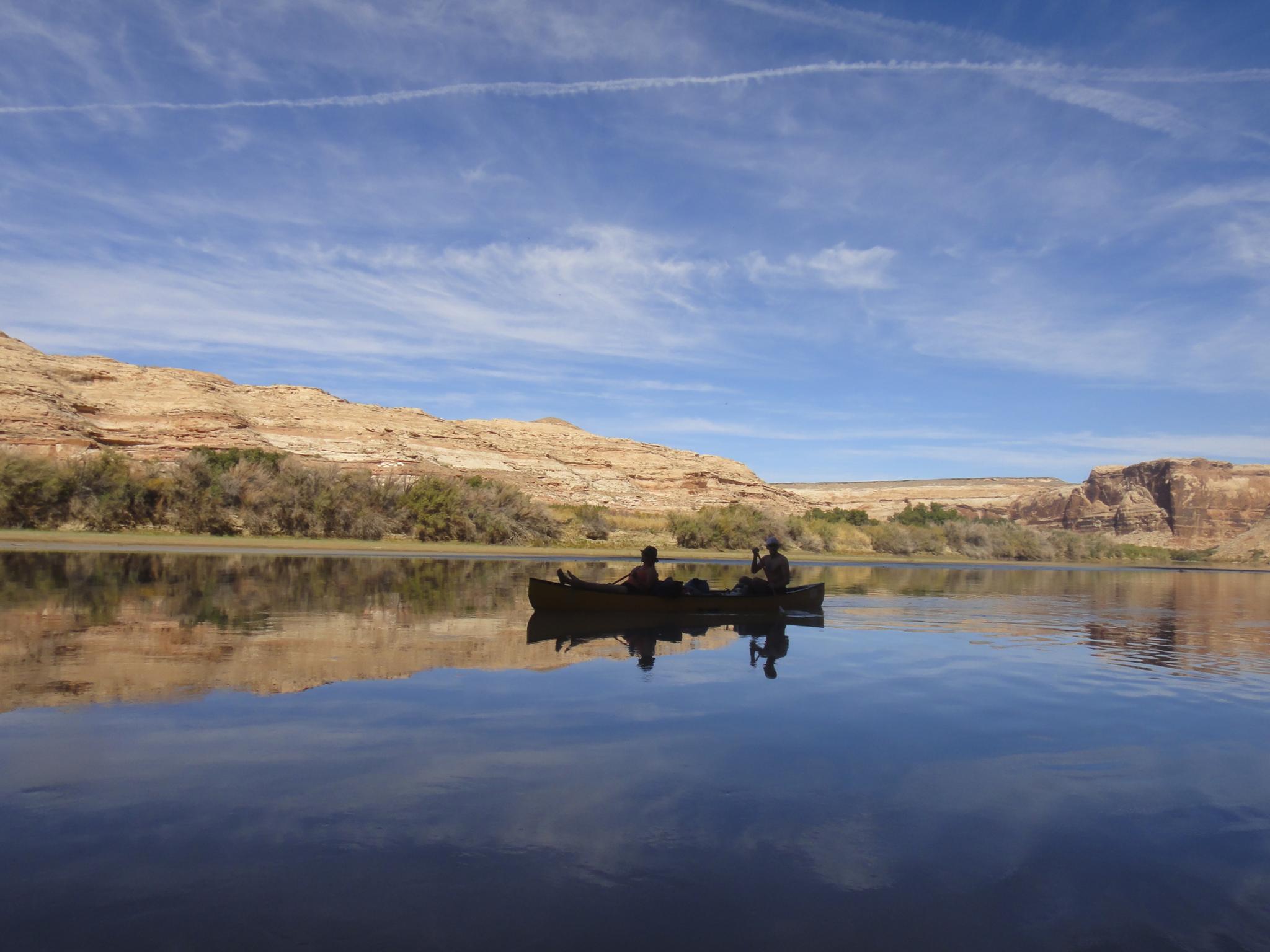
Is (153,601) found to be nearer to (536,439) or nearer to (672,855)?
(672,855)

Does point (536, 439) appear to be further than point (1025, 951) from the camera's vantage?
Yes

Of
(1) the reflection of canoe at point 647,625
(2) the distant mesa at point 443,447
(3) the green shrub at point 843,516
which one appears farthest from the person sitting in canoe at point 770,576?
(3) the green shrub at point 843,516

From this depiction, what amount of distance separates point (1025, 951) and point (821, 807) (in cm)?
200

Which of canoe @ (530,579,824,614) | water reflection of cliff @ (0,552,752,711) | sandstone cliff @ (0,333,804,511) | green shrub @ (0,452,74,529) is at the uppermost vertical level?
sandstone cliff @ (0,333,804,511)

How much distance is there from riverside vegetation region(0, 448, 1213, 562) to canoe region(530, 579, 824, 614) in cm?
3047

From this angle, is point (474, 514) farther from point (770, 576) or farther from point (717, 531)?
point (770, 576)

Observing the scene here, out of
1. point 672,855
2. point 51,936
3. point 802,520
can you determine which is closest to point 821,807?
point 672,855

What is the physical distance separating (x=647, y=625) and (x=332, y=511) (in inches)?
1294

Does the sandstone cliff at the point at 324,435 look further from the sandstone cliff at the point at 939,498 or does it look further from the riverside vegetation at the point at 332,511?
the sandstone cliff at the point at 939,498

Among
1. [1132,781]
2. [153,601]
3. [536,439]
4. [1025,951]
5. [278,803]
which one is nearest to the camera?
[1025,951]

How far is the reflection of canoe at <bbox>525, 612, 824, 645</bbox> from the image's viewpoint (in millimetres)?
15312

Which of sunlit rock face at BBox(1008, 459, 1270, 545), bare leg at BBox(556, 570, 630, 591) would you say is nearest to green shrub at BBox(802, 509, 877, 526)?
sunlit rock face at BBox(1008, 459, 1270, 545)

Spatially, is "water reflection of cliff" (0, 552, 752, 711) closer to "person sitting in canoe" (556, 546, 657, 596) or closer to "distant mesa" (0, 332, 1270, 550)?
"person sitting in canoe" (556, 546, 657, 596)

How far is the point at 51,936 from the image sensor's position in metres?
3.97
